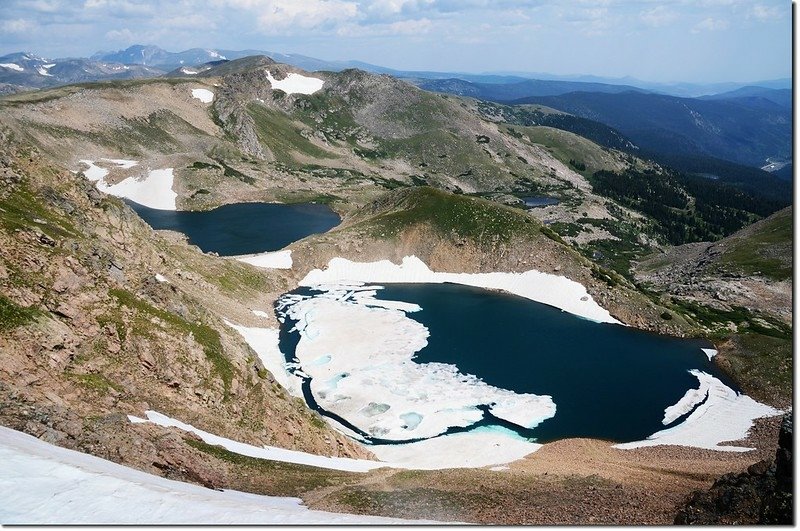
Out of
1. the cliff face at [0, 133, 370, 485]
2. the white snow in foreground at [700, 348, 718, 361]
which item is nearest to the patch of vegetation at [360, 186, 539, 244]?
the white snow in foreground at [700, 348, 718, 361]

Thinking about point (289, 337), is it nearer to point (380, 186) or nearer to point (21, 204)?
point (21, 204)

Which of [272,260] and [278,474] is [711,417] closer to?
[278,474]

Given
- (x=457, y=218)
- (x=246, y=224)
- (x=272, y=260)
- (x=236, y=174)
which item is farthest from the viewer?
(x=236, y=174)

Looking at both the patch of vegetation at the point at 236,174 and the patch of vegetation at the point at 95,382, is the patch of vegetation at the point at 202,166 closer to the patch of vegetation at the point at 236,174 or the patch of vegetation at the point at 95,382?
the patch of vegetation at the point at 236,174

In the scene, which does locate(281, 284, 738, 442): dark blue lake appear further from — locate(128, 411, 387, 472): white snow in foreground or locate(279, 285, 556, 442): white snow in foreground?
locate(128, 411, 387, 472): white snow in foreground

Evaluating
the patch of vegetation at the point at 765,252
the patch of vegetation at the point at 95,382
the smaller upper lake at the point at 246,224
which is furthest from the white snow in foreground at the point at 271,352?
the patch of vegetation at the point at 765,252

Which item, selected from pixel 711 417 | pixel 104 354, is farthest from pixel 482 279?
pixel 104 354
